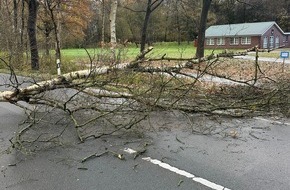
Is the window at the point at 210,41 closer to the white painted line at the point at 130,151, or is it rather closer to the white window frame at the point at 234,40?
the white window frame at the point at 234,40

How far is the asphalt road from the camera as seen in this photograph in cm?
425

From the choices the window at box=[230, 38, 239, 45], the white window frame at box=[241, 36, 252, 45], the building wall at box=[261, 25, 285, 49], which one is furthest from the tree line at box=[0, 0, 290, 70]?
the window at box=[230, 38, 239, 45]

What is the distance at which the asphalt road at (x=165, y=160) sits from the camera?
13.9 feet

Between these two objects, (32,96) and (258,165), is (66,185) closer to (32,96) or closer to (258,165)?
(258,165)

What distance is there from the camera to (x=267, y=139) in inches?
234

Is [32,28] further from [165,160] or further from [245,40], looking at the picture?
[245,40]

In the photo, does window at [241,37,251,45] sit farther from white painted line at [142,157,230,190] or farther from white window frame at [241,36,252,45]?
white painted line at [142,157,230,190]

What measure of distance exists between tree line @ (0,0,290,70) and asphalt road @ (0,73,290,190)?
443cm

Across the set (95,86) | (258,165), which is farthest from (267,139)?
(95,86)

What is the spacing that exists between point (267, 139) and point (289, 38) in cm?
6000

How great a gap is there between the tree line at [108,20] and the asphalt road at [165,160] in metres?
4.43

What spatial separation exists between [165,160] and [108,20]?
33.3 meters

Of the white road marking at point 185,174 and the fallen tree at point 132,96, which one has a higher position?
the fallen tree at point 132,96

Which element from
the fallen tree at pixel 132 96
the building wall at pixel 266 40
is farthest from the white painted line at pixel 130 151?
the building wall at pixel 266 40
